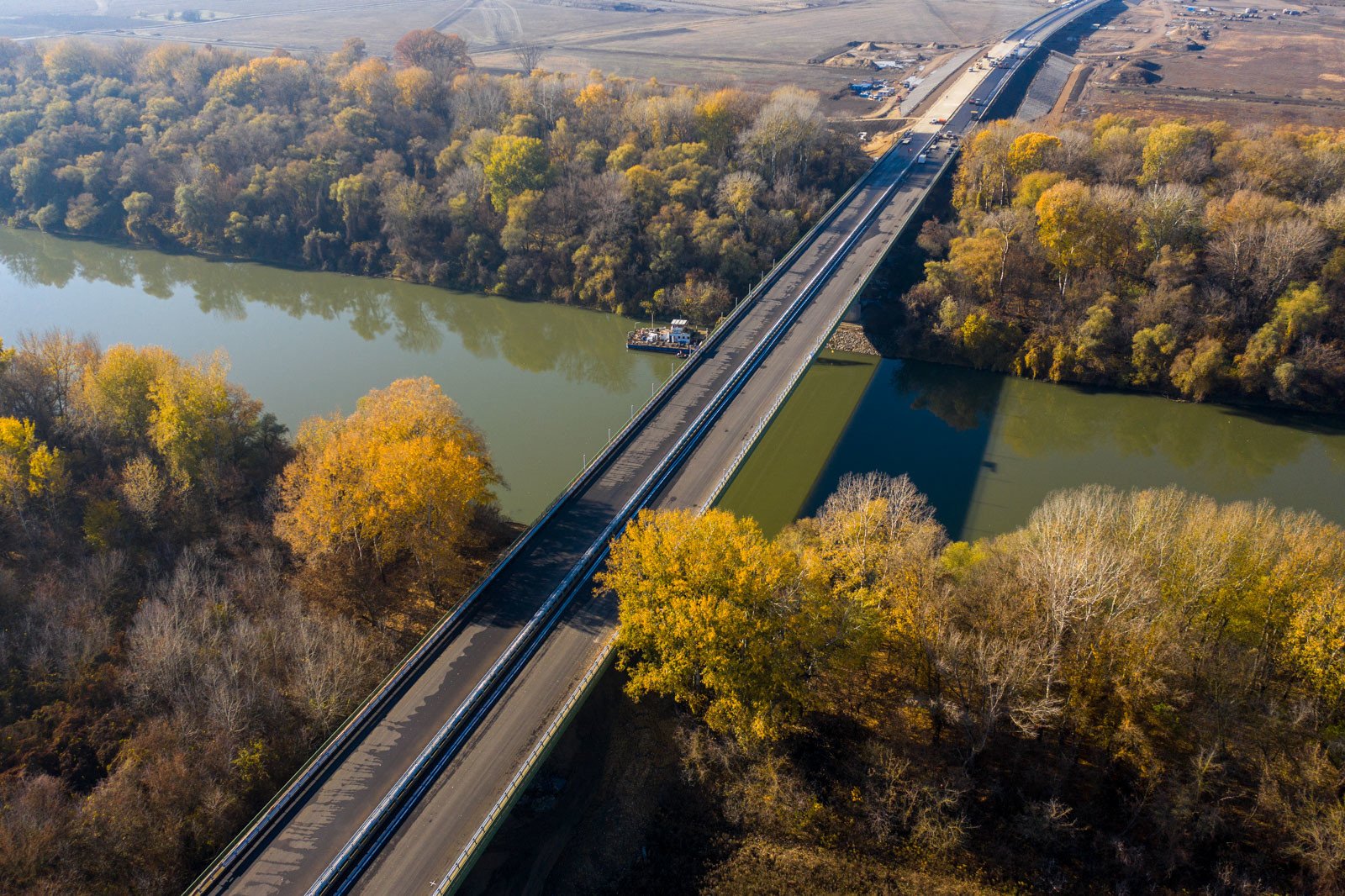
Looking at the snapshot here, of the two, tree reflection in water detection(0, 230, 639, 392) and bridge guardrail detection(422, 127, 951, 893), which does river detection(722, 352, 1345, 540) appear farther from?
tree reflection in water detection(0, 230, 639, 392)

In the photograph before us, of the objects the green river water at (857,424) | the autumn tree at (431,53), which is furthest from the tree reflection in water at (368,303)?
the autumn tree at (431,53)

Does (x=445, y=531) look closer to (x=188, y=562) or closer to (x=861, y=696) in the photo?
(x=188, y=562)

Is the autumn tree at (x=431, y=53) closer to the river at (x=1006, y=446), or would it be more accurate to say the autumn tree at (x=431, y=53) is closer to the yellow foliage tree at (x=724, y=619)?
the river at (x=1006, y=446)

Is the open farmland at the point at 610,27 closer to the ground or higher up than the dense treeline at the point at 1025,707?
higher up

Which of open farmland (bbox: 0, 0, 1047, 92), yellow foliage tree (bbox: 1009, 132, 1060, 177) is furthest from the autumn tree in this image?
yellow foliage tree (bbox: 1009, 132, 1060, 177)

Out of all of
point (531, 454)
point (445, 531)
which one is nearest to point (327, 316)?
point (531, 454)
